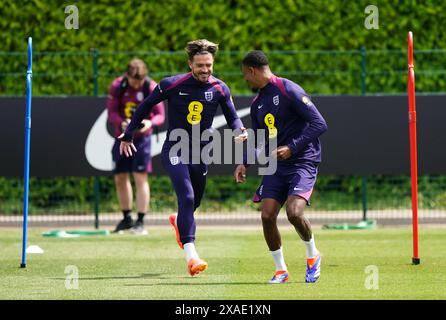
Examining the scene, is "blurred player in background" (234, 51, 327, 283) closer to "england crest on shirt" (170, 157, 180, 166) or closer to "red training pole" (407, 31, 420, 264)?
"england crest on shirt" (170, 157, 180, 166)

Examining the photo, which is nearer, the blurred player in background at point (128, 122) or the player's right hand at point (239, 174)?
the player's right hand at point (239, 174)

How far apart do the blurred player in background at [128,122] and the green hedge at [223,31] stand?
2655mm

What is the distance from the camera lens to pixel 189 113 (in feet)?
38.4

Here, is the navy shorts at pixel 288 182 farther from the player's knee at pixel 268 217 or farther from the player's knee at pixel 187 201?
the player's knee at pixel 187 201

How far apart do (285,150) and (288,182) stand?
0.39 meters

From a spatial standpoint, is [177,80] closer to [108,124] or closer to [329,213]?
[108,124]

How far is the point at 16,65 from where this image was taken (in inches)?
738

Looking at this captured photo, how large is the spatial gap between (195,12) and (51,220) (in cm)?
392

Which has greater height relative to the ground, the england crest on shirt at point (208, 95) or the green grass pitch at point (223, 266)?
the england crest on shirt at point (208, 95)

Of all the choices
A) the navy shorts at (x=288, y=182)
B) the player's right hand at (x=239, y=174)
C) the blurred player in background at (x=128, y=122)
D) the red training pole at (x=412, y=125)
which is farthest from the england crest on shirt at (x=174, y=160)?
the blurred player in background at (x=128, y=122)

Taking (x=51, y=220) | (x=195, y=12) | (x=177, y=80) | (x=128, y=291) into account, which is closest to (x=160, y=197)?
(x=51, y=220)

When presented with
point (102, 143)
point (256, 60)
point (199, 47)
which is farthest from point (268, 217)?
point (102, 143)

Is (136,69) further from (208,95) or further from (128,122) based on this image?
(208,95)

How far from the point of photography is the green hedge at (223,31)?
18750 millimetres
